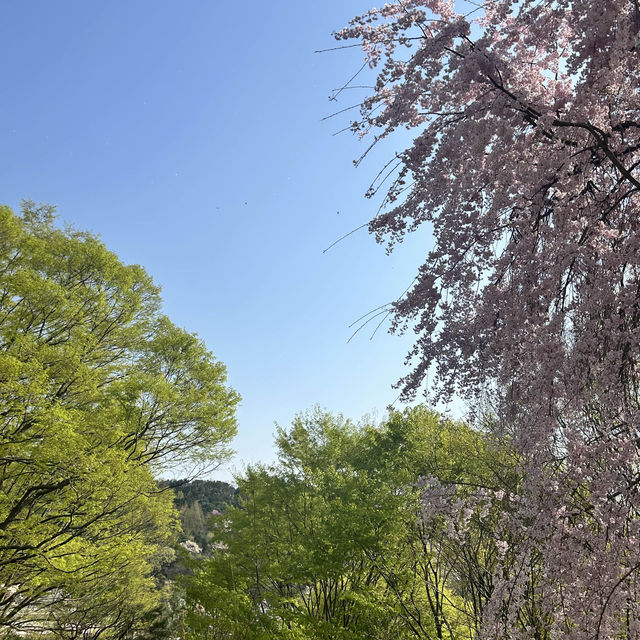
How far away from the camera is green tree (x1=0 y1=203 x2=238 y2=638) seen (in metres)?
7.32

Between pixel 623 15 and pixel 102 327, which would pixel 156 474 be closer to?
pixel 102 327

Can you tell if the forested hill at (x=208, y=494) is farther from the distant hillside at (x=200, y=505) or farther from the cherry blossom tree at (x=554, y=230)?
the cherry blossom tree at (x=554, y=230)

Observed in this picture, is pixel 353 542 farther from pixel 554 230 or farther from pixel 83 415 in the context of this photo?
pixel 554 230

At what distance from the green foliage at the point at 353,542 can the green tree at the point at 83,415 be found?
8.07ft

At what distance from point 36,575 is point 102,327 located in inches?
220

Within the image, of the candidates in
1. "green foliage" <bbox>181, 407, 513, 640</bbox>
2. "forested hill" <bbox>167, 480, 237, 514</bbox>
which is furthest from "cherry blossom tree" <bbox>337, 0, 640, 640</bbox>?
"forested hill" <bbox>167, 480, 237, 514</bbox>

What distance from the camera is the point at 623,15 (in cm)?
257

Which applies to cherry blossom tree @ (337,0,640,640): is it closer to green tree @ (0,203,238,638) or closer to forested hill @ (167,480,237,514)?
green tree @ (0,203,238,638)

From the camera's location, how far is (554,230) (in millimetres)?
3209

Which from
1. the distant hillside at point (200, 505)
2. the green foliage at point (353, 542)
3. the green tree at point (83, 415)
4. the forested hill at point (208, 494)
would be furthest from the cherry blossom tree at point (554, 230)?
the forested hill at point (208, 494)

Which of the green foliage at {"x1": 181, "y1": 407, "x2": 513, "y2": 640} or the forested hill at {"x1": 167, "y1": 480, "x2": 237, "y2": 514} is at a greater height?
the forested hill at {"x1": 167, "y1": 480, "x2": 237, "y2": 514}

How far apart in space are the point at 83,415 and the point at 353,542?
5598mm

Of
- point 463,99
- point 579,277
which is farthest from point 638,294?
point 463,99

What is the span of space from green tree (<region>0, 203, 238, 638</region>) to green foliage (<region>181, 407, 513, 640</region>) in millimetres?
A: 2459
